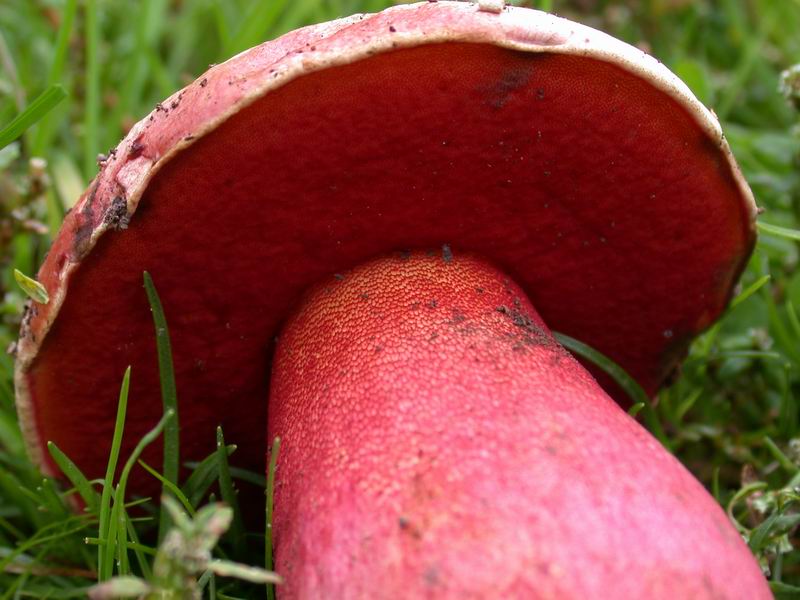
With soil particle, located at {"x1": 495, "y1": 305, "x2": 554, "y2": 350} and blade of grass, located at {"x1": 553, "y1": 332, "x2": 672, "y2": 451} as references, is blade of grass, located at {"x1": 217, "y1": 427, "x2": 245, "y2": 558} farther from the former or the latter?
blade of grass, located at {"x1": 553, "y1": 332, "x2": 672, "y2": 451}

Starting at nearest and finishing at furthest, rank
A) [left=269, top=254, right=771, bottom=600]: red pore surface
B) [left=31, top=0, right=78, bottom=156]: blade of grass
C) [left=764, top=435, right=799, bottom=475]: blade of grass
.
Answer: [left=269, top=254, right=771, bottom=600]: red pore surface → [left=764, top=435, right=799, bottom=475]: blade of grass → [left=31, top=0, right=78, bottom=156]: blade of grass

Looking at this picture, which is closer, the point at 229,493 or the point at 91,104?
the point at 229,493

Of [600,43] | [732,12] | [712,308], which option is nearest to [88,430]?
[600,43]

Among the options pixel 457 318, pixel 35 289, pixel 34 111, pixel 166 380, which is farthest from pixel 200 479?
pixel 34 111

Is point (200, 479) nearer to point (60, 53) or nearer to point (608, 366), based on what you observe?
point (608, 366)

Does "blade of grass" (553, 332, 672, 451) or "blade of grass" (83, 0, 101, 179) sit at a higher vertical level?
"blade of grass" (83, 0, 101, 179)

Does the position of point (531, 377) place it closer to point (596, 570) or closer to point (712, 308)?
point (596, 570)

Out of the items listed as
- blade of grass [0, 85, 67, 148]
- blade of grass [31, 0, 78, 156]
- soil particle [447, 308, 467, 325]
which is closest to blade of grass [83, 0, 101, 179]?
blade of grass [31, 0, 78, 156]
